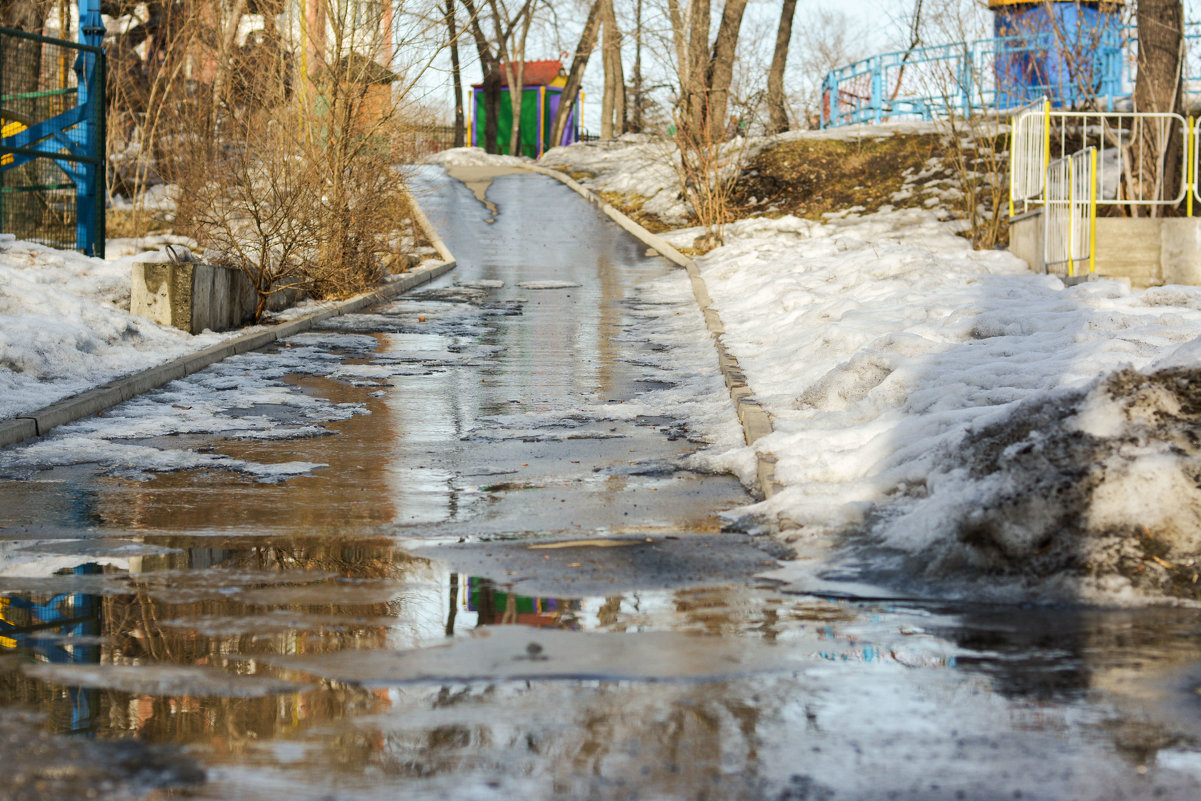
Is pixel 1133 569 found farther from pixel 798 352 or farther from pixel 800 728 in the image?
pixel 798 352

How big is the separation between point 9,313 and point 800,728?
9.60 m

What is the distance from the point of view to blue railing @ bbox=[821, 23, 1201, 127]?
23.4 metres

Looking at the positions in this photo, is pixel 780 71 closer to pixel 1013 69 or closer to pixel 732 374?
pixel 1013 69

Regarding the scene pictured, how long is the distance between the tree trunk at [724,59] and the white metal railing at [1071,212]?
15.9 meters

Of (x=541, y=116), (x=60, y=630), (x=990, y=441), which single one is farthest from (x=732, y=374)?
A: (x=541, y=116)

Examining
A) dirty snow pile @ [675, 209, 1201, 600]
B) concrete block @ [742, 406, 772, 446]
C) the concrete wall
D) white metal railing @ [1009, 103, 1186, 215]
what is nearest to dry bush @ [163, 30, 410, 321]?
dirty snow pile @ [675, 209, 1201, 600]

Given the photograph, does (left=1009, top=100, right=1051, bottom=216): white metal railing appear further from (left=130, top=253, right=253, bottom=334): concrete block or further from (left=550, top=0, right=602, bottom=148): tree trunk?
(left=550, top=0, right=602, bottom=148): tree trunk

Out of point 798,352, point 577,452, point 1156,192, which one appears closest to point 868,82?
point 1156,192

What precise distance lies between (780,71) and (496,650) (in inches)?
1586

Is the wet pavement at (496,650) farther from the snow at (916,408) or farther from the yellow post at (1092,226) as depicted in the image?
the yellow post at (1092,226)

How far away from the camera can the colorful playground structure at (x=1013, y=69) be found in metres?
21.8

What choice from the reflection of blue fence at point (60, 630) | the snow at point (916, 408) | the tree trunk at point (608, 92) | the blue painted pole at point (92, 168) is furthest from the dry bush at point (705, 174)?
the tree trunk at point (608, 92)

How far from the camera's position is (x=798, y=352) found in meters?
11.1

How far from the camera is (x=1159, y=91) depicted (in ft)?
57.5
